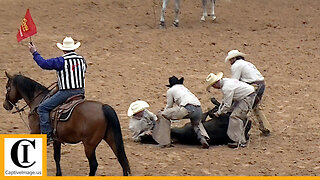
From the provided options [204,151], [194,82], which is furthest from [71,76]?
[194,82]

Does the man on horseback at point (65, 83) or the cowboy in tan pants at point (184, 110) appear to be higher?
the man on horseback at point (65, 83)

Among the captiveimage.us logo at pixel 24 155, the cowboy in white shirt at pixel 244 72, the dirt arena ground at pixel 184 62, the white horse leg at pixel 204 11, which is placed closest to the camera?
the captiveimage.us logo at pixel 24 155

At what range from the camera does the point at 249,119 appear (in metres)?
12.2

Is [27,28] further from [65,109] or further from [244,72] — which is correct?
[244,72]

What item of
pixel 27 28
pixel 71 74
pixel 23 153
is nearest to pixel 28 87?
pixel 27 28

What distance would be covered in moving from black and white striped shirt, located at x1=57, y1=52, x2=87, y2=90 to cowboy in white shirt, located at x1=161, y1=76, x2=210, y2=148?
2.22 metres

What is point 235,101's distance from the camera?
11.9 metres

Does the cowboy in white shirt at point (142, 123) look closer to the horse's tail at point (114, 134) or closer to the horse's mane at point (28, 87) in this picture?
the horse's mane at point (28, 87)

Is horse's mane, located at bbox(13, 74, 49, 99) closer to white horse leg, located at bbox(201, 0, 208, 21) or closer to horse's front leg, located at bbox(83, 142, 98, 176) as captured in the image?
horse's front leg, located at bbox(83, 142, 98, 176)

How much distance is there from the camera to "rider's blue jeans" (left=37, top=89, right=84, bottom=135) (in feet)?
32.3

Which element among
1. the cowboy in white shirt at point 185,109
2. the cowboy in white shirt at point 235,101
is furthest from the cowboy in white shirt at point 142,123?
the cowboy in white shirt at point 235,101

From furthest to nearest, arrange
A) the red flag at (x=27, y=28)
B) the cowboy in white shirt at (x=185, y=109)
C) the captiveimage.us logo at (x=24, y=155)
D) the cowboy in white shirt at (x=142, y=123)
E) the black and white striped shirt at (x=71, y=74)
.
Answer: the cowboy in white shirt at (x=142, y=123) → the cowboy in white shirt at (x=185, y=109) → the red flag at (x=27, y=28) → the black and white striped shirt at (x=71, y=74) → the captiveimage.us logo at (x=24, y=155)

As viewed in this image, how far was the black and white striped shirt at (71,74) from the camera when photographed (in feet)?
32.2

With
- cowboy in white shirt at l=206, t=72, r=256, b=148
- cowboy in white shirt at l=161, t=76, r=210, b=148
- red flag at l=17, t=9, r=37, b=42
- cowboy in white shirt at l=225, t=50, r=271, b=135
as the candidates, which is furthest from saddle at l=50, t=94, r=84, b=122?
cowboy in white shirt at l=225, t=50, r=271, b=135
